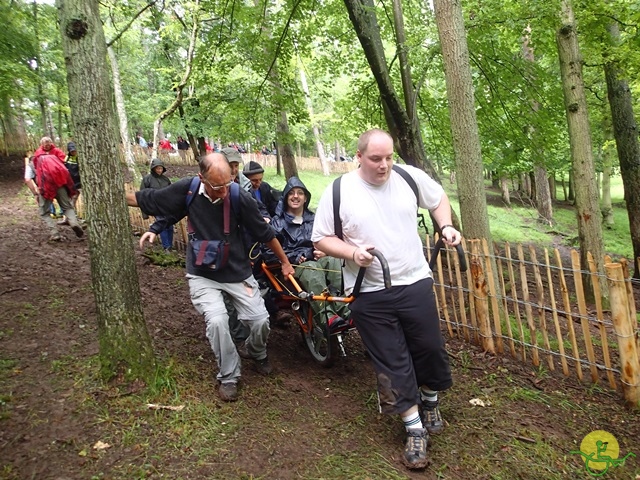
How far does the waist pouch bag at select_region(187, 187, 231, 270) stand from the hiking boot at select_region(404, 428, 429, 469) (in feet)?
6.18

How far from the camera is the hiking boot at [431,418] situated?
337 centimetres

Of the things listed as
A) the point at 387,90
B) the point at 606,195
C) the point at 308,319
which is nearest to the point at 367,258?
the point at 308,319

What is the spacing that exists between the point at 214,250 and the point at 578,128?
6.14 m

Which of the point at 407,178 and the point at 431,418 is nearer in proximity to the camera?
the point at 407,178

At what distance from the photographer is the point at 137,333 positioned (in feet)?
11.5

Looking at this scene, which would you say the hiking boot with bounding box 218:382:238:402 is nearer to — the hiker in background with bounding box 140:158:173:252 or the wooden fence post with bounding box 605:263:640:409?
the wooden fence post with bounding box 605:263:640:409

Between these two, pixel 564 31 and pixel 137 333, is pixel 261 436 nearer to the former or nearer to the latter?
pixel 137 333

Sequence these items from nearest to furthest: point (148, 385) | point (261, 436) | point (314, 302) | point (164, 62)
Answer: point (261, 436) < point (148, 385) < point (314, 302) < point (164, 62)

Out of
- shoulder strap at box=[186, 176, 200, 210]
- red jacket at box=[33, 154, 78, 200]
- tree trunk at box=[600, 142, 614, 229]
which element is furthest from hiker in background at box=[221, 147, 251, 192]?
tree trunk at box=[600, 142, 614, 229]

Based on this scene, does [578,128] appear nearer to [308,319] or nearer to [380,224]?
[308,319]

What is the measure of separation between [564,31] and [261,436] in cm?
735

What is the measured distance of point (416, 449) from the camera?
3039mm

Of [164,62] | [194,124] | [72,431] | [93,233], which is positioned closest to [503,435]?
[72,431]

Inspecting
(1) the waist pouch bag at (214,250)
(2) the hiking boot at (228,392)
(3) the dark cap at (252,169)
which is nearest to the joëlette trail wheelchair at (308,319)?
(1) the waist pouch bag at (214,250)
